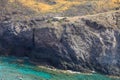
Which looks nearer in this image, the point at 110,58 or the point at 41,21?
the point at 110,58

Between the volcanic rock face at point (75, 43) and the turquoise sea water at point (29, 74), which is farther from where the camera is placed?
the volcanic rock face at point (75, 43)

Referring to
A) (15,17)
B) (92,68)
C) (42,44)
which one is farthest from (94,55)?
(15,17)

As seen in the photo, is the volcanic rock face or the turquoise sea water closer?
the turquoise sea water

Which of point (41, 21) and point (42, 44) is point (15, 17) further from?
point (42, 44)

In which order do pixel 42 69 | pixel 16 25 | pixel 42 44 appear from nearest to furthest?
pixel 42 69, pixel 42 44, pixel 16 25
